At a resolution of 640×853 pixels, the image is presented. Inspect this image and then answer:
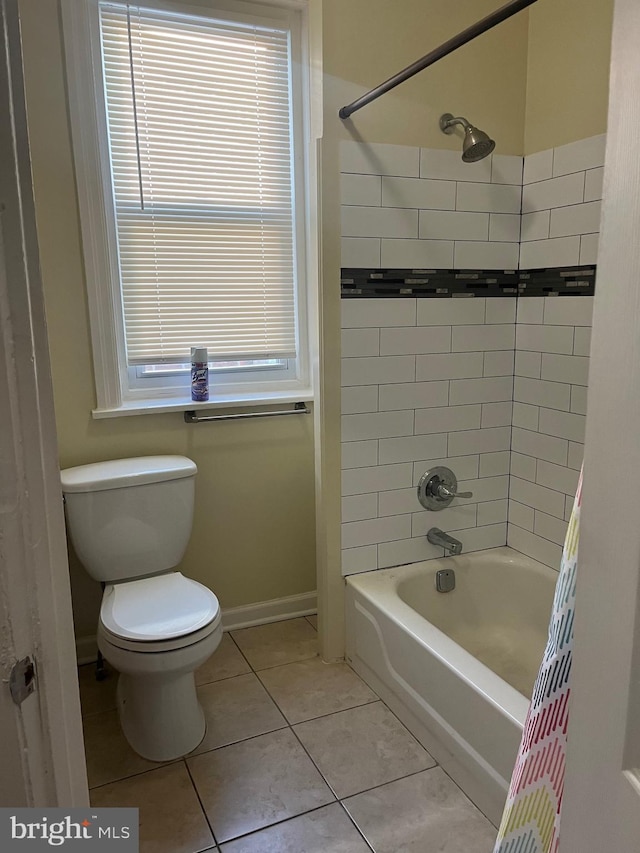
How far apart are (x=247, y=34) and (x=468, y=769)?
8.27 feet

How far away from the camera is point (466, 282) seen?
2.27 meters

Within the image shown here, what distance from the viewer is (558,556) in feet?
7.46

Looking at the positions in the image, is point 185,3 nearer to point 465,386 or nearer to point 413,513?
point 465,386

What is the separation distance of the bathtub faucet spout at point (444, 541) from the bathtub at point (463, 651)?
0.07m

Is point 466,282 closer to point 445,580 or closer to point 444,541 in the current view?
point 444,541

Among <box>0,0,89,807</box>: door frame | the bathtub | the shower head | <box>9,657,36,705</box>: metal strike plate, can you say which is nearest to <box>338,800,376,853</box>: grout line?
the bathtub

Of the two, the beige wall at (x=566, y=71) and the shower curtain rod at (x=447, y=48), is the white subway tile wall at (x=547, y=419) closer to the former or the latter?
the beige wall at (x=566, y=71)

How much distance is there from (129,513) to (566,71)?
206 centimetres

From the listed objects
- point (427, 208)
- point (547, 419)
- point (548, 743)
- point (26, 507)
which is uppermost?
point (427, 208)

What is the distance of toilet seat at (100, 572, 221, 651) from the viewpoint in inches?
69.5

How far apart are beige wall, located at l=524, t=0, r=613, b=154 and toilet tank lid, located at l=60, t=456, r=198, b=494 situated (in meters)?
1.69

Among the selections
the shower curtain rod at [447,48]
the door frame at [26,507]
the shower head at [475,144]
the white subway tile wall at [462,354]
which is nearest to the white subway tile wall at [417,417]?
the white subway tile wall at [462,354]

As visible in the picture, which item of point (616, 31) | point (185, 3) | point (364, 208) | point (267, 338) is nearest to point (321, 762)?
point (267, 338)

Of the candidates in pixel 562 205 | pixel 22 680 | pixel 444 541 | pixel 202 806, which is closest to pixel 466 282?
pixel 562 205
